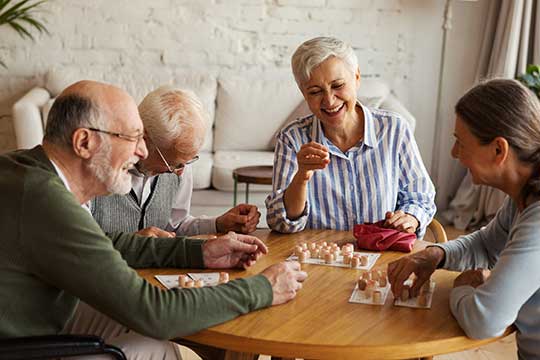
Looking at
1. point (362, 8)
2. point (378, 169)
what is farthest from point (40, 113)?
point (378, 169)

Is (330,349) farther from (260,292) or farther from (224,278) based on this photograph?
(224,278)

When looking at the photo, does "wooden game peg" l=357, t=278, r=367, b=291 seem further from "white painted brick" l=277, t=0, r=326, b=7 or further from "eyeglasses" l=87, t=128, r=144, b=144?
"white painted brick" l=277, t=0, r=326, b=7

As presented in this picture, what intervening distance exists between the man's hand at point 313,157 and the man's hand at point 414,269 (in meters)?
0.43

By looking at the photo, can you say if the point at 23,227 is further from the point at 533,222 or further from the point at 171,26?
the point at 171,26

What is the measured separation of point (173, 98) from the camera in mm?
2293

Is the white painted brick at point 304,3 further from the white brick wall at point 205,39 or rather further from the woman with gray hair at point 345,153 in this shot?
the woman with gray hair at point 345,153

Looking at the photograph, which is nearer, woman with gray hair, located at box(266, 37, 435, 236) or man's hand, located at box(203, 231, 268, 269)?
man's hand, located at box(203, 231, 268, 269)

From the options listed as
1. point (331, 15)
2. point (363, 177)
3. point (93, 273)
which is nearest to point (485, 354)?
point (363, 177)

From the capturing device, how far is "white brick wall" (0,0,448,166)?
5492 millimetres

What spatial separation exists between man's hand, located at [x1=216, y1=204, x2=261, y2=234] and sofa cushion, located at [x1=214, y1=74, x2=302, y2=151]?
9.64 ft

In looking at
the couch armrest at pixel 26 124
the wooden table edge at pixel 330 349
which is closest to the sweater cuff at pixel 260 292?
the wooden table edge at pixel 330 349

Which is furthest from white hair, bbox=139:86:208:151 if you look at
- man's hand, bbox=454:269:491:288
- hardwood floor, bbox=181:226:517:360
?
hardwood floor, bbox=181:226:517:360

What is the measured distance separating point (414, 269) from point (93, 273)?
0.78m

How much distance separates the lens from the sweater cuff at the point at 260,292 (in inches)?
66.4
